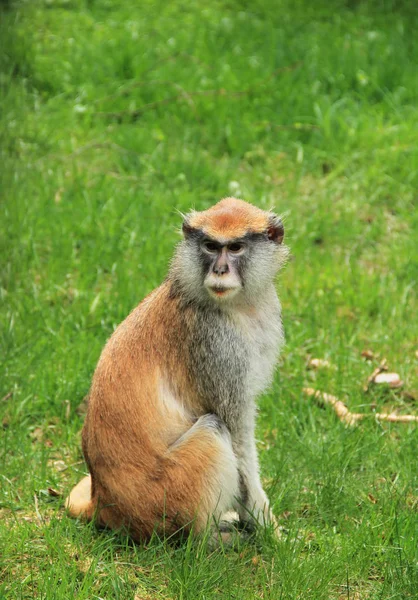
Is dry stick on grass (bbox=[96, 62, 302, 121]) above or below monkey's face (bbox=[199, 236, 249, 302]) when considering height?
above

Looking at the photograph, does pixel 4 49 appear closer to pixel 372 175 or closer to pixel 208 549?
pixel 372 175

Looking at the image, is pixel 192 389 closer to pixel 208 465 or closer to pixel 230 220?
pixel 208 465

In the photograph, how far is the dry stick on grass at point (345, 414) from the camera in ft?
14.7

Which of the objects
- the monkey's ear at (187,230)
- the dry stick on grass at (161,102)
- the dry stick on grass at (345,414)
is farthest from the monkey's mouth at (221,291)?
the dry stick on grass at (161,102)

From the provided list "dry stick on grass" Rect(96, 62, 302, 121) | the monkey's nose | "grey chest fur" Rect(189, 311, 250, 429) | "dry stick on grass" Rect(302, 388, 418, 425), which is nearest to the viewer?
the monkey's nose

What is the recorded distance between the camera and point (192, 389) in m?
3.64

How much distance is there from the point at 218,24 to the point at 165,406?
5.40 meters

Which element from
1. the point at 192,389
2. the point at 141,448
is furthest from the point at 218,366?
the point at 141,448

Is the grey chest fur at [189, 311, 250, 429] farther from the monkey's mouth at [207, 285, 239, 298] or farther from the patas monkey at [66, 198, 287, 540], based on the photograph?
the monkey's mouth at [207, 285, 239, 298]

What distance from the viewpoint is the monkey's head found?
137 inches

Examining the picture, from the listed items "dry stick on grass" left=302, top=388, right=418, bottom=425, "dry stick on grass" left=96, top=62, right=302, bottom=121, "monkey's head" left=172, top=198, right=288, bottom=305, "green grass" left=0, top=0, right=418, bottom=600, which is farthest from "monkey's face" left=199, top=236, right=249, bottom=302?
"dry stick on grass" left=96, top=62, right=302, bottom=121

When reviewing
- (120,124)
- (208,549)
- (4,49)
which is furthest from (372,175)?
(208,549)

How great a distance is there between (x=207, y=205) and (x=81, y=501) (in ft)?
9.06

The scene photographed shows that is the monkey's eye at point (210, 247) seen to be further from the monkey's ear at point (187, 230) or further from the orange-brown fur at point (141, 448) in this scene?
the orange-brown fur at point (141, 448)
